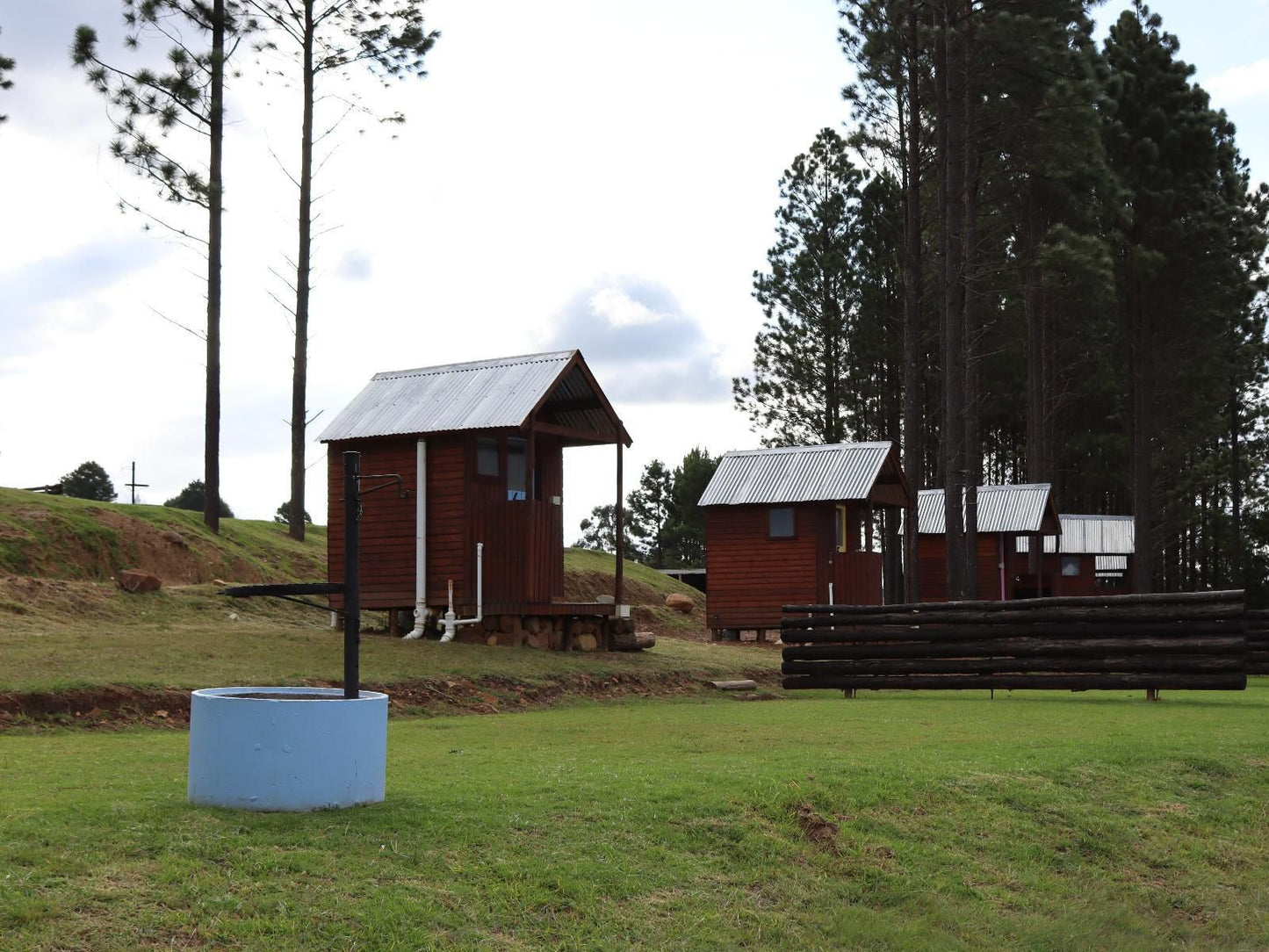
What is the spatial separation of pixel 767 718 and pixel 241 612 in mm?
14278

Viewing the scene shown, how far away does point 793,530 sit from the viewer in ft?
120

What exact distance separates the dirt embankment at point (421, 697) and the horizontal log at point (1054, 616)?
3.51m

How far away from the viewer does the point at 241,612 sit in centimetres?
2756

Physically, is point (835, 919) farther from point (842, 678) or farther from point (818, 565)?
point (818, 565)

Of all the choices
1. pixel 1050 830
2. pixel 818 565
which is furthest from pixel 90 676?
pixel 818 565

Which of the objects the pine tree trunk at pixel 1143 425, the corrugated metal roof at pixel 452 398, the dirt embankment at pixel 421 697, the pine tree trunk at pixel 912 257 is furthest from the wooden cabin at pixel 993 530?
the corrugated metal roof at pixel 452 398

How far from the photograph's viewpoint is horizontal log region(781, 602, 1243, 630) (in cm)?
1833

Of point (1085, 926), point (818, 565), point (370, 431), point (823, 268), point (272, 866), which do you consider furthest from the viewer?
point (823, 268)

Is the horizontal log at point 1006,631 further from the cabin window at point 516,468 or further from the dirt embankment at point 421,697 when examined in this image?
the cabin window at point 516,468

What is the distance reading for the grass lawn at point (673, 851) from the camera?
22.6 ft

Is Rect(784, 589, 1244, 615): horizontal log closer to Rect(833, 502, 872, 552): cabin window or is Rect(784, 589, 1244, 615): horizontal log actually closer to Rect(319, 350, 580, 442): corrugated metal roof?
Rect(319, 350, 580, 442): corrugated metal roof

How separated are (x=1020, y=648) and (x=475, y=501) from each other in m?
10.4

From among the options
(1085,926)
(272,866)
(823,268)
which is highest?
(823,268)

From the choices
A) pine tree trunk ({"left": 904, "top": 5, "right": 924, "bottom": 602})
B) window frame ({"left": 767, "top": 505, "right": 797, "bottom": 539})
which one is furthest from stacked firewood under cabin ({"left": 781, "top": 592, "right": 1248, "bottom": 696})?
window frame ({"left": 767, "top": 505, "right": 797, "bottom": 539})
